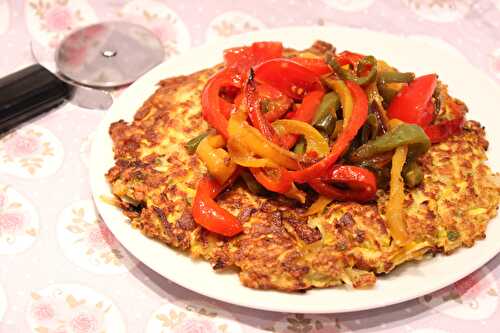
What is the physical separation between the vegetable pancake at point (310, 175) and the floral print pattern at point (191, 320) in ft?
1.10

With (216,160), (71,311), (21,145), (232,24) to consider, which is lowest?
(21,145)

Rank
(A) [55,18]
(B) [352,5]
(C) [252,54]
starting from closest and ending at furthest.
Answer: (C) [252,54]
(A) [55,18]
(B) [352,5]

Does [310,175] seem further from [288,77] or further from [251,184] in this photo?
[288,77]

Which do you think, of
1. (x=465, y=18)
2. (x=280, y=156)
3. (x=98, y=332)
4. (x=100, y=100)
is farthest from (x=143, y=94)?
(x=465, y=18)

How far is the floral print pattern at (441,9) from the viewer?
5.58 metres

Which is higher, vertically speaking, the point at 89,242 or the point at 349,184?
the point at 349,184

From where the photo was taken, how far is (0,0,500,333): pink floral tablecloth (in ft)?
10.7

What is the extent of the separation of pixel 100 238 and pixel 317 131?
4.81 feet

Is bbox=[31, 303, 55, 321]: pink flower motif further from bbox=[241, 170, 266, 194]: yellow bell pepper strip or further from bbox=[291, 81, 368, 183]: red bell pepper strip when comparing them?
bbox=[291, 81, 368, 183]: red bell pepper strip

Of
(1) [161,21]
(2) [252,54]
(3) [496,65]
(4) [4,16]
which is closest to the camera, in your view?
(2) [252,54]

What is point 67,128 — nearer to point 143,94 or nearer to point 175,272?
point 143,94

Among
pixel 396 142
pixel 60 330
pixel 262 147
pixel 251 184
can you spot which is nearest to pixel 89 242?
pixel 60 330

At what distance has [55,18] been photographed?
544 centimetres

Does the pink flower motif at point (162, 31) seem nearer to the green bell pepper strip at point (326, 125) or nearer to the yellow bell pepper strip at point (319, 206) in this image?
the green bell pepper strip at point (326, 125)
